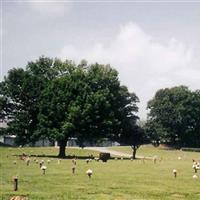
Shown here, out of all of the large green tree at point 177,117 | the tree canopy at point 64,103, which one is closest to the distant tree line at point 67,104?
the tree canopy at point 64,103

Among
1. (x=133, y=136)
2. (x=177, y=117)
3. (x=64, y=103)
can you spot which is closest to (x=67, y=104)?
(x=64, y=103)

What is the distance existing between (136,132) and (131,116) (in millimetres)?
6070

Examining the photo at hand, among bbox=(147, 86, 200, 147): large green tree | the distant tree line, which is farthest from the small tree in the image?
bbox=(147, 86, 200, 147): large green tree

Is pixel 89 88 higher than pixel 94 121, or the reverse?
pixel 89 88

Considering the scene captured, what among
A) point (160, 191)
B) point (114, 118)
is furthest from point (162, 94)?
point (160, 191)

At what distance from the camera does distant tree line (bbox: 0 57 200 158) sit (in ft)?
309

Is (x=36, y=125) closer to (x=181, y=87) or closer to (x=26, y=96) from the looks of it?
(x=26, y=96)

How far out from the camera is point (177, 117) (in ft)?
529

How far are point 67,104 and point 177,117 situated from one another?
73543mm

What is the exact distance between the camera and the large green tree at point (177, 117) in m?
161

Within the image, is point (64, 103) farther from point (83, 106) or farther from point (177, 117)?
point (177, 117)

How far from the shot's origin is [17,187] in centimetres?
3803

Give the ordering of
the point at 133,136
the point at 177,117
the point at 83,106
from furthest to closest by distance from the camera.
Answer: the point at 177,117, the point at 133,136, the point at 83,106

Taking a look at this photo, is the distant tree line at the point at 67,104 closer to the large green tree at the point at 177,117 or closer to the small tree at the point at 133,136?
the small tree at the point at 133,136
